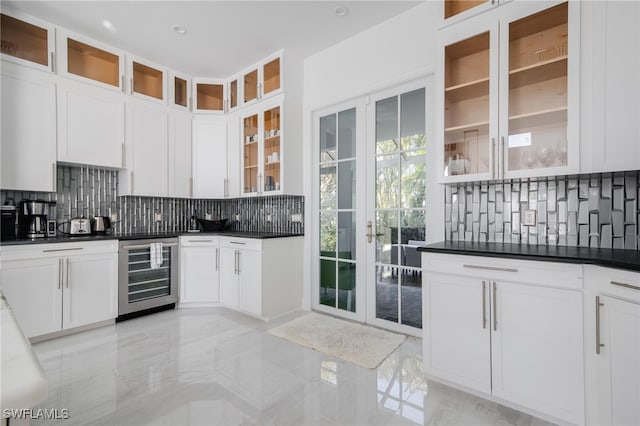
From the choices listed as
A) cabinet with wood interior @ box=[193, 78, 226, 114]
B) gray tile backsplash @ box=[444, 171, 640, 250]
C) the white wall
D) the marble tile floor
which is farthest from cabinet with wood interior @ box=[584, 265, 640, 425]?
cabinet with wood interior @ box=[193, 78, 226, 114]

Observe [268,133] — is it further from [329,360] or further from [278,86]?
[329,360]

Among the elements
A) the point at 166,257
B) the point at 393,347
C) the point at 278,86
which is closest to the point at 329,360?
the point at 393,347

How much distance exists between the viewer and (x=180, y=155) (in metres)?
4.01

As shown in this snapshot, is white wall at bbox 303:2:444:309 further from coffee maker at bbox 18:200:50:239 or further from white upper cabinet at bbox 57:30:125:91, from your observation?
coffee maker at bbox 18:200:50:239

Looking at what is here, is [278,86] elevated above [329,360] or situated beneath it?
elevated above

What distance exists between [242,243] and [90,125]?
2.00 meters

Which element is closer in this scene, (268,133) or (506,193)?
(506,193)

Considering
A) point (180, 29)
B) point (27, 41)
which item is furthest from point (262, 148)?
point (27, 41)

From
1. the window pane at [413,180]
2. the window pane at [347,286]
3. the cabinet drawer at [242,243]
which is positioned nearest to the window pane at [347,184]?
the window pane at [413,180]

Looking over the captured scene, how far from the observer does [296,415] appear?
70.0 inches

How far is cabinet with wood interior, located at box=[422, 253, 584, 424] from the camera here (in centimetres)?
165

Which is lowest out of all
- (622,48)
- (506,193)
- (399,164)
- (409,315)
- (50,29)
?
(409,315)

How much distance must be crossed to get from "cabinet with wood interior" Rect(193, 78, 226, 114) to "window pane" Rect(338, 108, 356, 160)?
173 centimetres

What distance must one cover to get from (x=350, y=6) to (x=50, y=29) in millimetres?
2859
